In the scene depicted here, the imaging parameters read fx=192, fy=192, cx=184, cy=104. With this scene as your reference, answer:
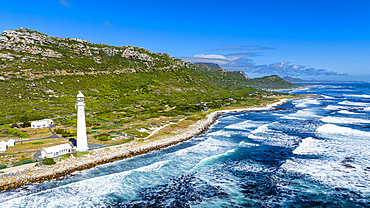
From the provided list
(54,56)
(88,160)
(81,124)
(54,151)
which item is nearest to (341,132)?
(88,160)

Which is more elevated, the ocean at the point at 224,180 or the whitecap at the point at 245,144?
the whitecap at the point at 245,144

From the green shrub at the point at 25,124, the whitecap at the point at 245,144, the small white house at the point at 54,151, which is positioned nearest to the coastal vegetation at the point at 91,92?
the green shrub at the point at 25,124

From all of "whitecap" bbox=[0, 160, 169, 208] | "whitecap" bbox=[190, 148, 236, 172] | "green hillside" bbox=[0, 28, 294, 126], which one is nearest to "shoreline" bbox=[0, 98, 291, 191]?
"whitecap" bbox=[0, 160, 169, 208]

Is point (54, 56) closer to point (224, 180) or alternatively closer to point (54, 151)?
point (54, 151)

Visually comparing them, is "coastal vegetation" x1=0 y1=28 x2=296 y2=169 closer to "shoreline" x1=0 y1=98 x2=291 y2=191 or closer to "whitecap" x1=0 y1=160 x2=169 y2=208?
"shoreline" x1=0 y1=98 x2=291 y2=191

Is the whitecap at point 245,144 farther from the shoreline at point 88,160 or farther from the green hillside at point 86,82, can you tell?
the green hillside at point 86,82

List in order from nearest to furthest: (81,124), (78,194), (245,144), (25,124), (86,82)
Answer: (78,194)
(81,124)
(245,144)
(25,124)
(86,82)

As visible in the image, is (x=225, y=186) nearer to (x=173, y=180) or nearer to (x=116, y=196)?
(x=173, y=180)
